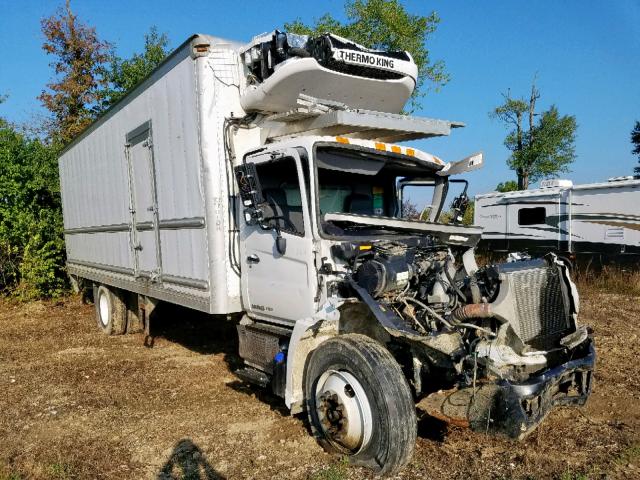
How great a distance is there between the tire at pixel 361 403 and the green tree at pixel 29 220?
10869 mm

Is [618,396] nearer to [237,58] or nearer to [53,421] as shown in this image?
[237,58]

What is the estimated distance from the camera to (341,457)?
410 cm

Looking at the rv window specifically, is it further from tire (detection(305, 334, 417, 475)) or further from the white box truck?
tire (detection(305, 334, 417, 475))

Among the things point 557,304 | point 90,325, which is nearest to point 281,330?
point 557,304

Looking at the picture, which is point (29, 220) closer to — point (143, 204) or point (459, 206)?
point (143, 204)

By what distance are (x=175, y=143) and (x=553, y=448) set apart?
476 cm

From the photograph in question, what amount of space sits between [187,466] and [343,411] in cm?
138

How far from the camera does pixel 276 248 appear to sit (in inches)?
193

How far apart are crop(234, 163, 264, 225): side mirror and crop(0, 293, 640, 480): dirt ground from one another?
1992mm

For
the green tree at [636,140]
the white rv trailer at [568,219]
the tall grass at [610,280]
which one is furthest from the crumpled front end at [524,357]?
the green tree at [636,140]

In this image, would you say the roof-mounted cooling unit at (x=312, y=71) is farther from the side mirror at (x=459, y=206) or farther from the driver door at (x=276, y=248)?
the side mirror at (x=459, y=206)

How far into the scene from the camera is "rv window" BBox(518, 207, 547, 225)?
576 inches

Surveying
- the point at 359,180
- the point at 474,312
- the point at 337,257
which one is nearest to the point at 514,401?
the point at 474,312

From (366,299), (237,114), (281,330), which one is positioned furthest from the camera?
(237,114)
